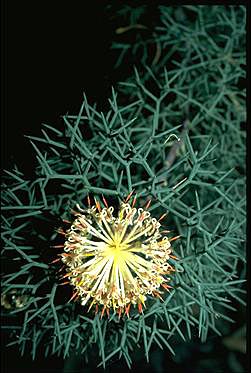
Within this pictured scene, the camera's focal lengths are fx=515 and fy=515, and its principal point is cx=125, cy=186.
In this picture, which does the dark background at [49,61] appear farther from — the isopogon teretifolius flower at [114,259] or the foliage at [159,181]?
the isopogon teretifolius flower at [114,259]

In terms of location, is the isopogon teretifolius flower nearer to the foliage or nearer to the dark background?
the foliage

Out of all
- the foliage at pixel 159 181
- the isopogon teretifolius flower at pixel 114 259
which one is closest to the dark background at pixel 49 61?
the foliage at pixel 159 181

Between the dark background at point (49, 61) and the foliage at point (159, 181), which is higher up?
the dark background at point (49, 61)

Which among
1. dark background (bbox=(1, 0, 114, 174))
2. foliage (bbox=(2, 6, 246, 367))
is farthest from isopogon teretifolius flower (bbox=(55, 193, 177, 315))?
dark background (bbox=(1, 0, 114, 174))

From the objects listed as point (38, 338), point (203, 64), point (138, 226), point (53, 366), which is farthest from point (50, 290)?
point (203, 64)

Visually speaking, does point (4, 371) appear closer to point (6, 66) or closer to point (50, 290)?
point (50, 290)

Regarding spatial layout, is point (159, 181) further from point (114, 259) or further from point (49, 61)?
point (49, 61)
